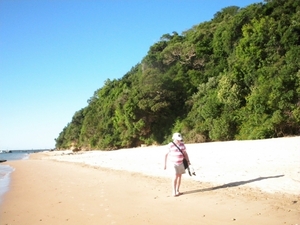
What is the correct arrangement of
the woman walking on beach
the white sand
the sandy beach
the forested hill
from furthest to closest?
the forested hill < the white sand < the woman walking on beach < the sandy beach

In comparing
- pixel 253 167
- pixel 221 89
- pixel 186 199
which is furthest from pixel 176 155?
pixel 221 89

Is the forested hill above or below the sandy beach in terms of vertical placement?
above

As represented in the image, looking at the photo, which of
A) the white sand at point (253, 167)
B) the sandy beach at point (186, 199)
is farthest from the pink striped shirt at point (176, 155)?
the white sand at point (253, 167)

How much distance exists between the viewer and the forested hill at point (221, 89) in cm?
2448

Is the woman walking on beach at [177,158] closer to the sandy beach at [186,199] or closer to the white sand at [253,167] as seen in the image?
the sandy beach at [186,199]

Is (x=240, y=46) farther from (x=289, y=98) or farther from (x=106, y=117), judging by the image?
(x=106, y=117)

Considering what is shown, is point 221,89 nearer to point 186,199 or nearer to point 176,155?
point 176,155

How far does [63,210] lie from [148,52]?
156ft

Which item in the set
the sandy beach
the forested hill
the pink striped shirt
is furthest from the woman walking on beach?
the forested hill

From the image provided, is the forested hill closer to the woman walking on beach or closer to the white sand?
the white sand

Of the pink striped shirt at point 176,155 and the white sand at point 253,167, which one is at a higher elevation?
the pink striped shirt at point 176,155

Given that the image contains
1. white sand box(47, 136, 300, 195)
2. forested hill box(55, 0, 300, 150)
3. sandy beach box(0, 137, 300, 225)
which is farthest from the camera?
forested hill box(55, 0, 300, 150)

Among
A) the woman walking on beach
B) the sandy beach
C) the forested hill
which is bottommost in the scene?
the sandy beach

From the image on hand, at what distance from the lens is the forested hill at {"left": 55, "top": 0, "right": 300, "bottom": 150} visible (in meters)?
24.5
